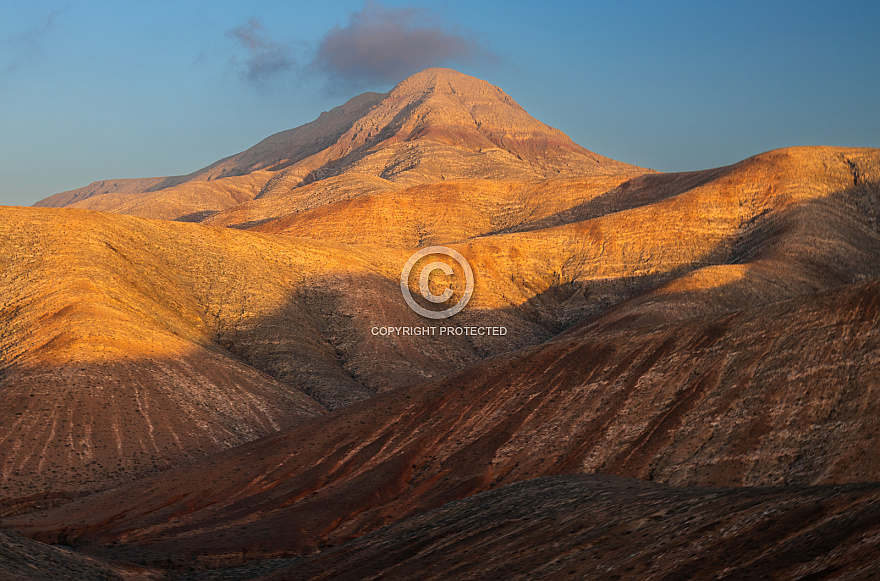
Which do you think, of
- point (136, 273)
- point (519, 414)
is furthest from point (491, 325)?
point (519, 414)

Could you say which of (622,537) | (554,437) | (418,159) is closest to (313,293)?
(554,437)

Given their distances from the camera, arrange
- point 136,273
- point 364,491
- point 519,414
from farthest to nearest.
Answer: point 136,273, point 519,414, point 364,491

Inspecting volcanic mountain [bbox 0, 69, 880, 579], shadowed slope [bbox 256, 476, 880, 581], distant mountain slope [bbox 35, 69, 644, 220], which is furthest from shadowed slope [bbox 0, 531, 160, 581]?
distant mountain slope [bbox 35, 69, 644, 220]

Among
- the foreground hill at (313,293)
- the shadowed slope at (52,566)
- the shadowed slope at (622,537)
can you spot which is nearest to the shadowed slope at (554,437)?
the shadowed slope at (52,566)

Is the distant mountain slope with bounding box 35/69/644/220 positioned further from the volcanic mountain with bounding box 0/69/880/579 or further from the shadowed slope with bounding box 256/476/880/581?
the shadowed slope with bounding box 256/476/880/581

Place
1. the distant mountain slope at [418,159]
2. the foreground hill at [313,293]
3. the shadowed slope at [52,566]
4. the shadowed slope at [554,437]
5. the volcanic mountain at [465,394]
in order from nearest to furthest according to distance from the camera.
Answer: the shadowed slope at [52,566], the volcanic mountain at [465,394], the shadowed slope at [554,437], the foreground hill at [313,293], the distant mountain slope at [418,159]

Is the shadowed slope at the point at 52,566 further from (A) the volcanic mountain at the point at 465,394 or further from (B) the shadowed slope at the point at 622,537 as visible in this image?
(B) the shadowed slope at the point at 622,537

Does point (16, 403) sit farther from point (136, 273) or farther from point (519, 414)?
point (519, 414)

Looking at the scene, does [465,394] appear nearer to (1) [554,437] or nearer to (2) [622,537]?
(1) [554,437]
